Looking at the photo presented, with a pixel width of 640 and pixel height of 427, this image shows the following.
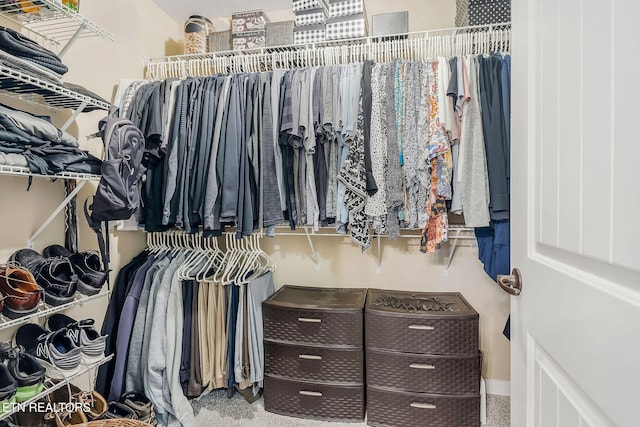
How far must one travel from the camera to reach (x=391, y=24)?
1.91 metres

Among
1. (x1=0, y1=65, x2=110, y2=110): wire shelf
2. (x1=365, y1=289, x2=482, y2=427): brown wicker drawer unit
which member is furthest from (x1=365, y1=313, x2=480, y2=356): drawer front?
(x1=0, y1=65, x2=110, y2=110): wire shelf

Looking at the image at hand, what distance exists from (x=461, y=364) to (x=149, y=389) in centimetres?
164

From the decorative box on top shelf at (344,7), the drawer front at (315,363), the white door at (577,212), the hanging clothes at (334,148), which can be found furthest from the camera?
the decorative box on top shelf at (344,7)

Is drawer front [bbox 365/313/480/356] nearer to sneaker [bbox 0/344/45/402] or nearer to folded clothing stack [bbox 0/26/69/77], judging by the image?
sneaker [bbox 0/344/45/402]

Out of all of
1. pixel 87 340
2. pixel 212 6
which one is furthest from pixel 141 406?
pixel 212 6

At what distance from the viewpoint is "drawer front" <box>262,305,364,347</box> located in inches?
68.2

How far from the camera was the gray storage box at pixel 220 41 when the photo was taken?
2.16m

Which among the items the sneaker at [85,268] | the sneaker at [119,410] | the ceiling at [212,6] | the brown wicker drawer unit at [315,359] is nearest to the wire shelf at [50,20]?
the ceiling at [212,6]

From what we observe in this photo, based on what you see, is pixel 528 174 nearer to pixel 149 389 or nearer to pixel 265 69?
pixel 265 69

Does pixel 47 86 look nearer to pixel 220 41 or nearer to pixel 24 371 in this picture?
pixel 24 371

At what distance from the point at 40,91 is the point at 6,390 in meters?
1.12

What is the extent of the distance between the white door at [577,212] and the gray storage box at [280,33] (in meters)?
1.50

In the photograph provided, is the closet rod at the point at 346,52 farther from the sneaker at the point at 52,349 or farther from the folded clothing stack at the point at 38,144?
the sneaker at the point at 52,349

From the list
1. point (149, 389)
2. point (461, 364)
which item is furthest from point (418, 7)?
point (149, 389)
